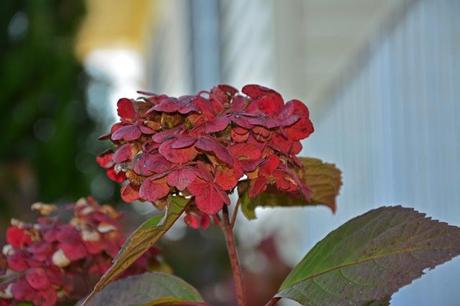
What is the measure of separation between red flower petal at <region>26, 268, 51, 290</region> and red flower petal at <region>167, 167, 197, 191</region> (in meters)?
0.27

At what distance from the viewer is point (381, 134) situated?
3879mm

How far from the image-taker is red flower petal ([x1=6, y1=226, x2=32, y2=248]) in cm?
124

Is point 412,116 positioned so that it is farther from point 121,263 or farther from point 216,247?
point 121,263

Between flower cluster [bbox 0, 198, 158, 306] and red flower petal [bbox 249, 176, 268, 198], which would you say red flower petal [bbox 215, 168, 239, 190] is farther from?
flower cluster [bbox 0, 198, 158, 306]

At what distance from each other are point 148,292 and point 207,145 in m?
0.20

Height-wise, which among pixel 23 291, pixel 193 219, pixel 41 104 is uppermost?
pixel 41 104

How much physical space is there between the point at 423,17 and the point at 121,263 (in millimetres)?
2669

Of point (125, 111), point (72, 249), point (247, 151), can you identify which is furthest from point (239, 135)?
point (72, 249)

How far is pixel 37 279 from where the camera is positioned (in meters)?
1.19

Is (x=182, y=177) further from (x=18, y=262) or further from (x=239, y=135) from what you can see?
(x=18, y=262)

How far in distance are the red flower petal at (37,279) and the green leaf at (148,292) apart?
85 millimetres

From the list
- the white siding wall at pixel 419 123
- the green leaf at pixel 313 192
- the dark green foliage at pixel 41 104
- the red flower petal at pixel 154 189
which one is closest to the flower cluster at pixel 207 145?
the red flower petal at pixel 154 189

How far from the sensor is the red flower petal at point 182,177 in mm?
984

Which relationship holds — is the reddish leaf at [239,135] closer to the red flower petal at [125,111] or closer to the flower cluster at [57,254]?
the red flower petal at [125,111]
